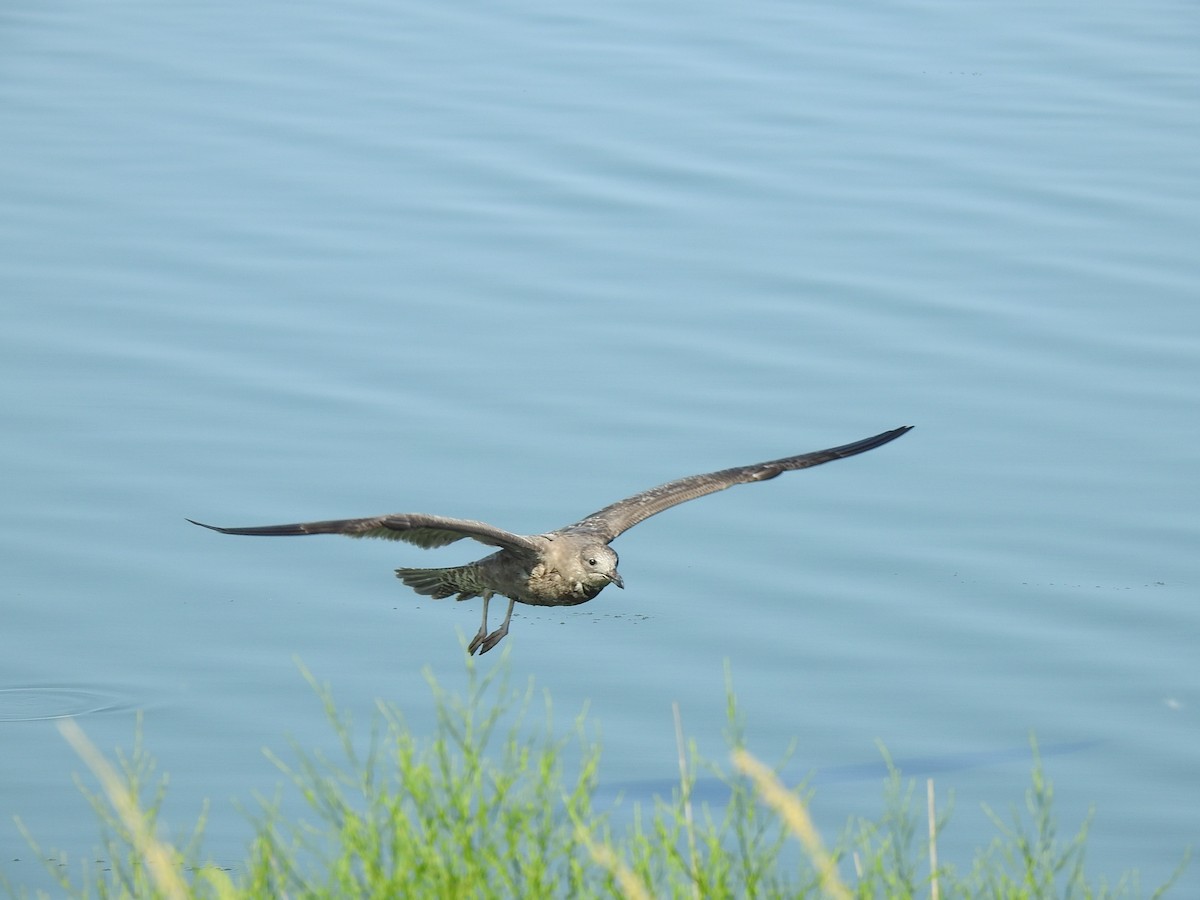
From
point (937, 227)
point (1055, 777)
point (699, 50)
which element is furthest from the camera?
point (699, 50)

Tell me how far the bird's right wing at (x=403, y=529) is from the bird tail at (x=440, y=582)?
133 cm

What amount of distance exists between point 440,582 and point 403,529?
242 centimetres

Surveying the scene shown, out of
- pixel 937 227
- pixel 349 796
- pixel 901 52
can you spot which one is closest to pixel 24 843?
pixel 349 796

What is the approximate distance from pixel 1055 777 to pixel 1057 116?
996 centimetres

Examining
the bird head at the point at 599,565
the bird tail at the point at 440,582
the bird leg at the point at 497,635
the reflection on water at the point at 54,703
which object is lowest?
the reflection on water at the point at 54,703

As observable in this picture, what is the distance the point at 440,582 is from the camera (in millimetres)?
11367

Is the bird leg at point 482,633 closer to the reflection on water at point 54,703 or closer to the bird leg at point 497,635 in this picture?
the bird leg at point 497,635

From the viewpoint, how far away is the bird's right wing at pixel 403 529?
28.6ft

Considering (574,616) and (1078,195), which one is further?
(1078,195)

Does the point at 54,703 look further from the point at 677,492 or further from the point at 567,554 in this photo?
the point at 677,492

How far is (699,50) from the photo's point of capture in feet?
67.9

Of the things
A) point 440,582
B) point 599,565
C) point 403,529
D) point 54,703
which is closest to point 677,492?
point 599,565

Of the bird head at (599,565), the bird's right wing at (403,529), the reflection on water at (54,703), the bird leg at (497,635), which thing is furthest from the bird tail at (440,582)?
the reflection on water at (54,703)

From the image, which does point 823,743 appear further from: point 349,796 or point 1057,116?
point 1057,116
